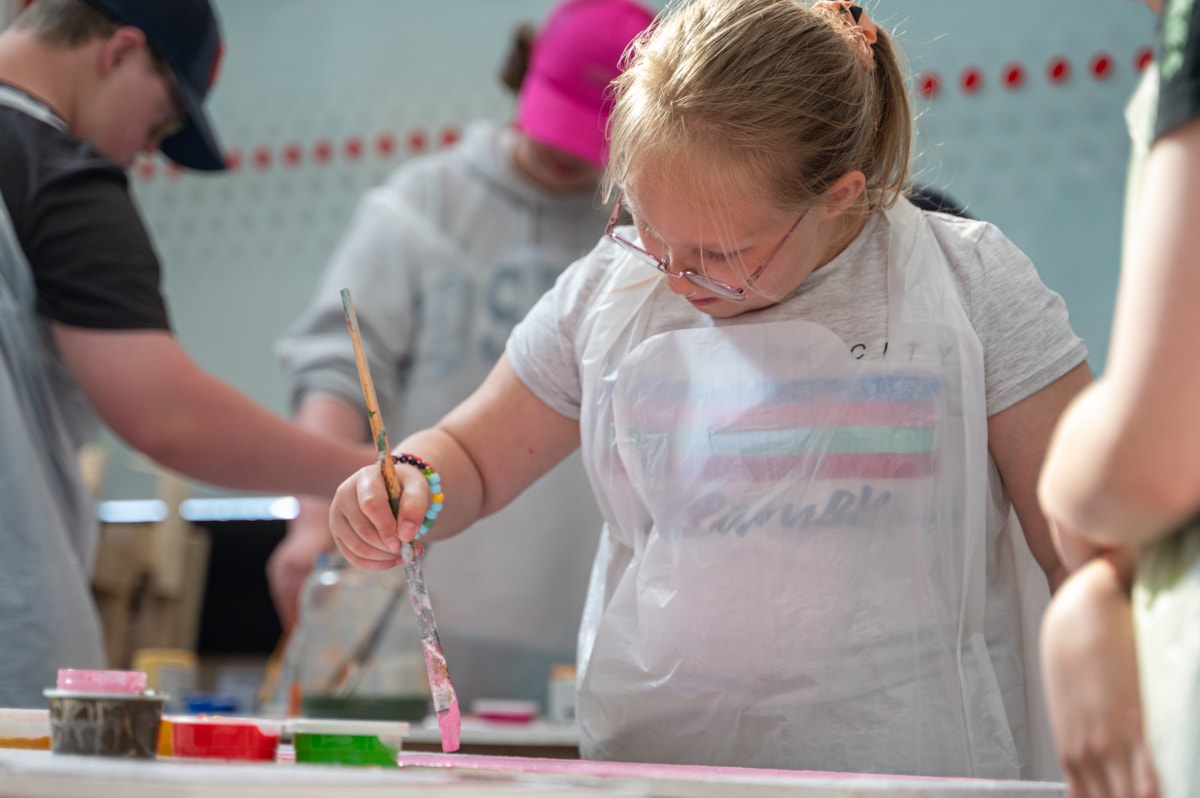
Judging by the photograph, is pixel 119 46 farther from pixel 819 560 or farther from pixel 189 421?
pixel 819 560

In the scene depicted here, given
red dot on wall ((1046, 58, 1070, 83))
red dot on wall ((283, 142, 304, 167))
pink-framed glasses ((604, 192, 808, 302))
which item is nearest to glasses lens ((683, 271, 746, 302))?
pink-framed glasses ((604, 192, 808, 302))

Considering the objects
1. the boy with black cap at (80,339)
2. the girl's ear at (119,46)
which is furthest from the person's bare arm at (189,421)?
the girl's ear at (119,46)

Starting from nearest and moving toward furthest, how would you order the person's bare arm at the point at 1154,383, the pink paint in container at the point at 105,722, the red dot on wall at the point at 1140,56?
the person's bare arm at the point at 1154,383
the pink paint in container at the point at 105,722
the red dot on wall at the point at 1140,56

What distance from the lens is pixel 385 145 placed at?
3000 millimetres

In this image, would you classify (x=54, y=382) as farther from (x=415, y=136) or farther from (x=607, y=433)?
(x=415, y=136)

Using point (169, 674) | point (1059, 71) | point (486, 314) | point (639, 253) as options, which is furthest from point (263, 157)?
point (639, 253)

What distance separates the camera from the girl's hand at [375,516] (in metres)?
0.99

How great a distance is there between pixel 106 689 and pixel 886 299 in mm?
621

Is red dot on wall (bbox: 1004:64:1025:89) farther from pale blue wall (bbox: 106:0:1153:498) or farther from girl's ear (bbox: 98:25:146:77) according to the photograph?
girl's ear (bbox: 98:25:146:77)

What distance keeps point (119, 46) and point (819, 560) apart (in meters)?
1.00

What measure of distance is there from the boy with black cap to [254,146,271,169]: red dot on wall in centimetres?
159

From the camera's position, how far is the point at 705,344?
1018 millimetres

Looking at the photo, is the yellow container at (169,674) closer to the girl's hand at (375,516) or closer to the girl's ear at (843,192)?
the girl's hand at (375,516)

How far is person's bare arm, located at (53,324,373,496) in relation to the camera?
1.32m
